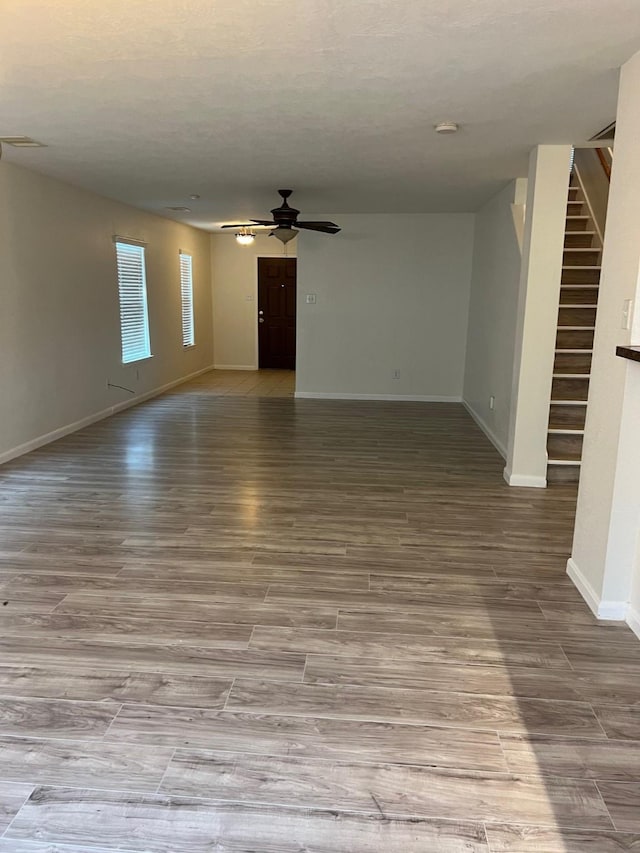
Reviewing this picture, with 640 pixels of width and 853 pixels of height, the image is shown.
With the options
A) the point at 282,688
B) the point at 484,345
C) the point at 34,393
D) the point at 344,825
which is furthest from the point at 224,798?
the point at 484,345

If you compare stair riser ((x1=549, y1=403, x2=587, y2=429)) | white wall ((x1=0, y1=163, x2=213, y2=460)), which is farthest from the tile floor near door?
white wall ((x1=0, y1=163, x2=213, y2=460))

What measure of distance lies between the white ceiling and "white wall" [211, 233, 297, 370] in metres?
5.72

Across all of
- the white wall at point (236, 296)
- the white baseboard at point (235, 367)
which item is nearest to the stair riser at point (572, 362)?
the white wall at point (236, 296)

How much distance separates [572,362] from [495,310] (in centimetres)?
111

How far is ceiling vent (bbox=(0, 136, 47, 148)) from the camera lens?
383 cm

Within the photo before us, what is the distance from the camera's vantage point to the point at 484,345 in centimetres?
633

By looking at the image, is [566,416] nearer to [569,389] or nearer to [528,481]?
[569,389]

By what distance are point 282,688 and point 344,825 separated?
584 mm

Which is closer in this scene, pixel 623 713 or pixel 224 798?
pixel 224 798

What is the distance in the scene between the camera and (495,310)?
5797mm

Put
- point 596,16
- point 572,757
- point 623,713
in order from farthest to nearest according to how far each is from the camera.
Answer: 1. point 596,16
2. point 623,713
3. point 572,757

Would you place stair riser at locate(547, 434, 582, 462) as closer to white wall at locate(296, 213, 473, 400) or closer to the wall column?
the wall column

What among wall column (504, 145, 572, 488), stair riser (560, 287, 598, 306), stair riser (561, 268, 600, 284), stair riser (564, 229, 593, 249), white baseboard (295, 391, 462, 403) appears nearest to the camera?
wall column (504, 145, 572, 488)

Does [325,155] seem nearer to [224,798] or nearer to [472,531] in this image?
[472,531]
